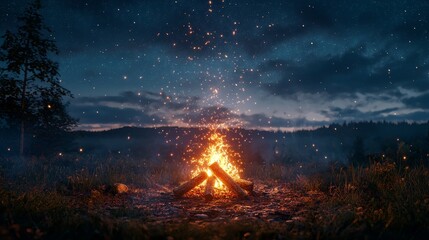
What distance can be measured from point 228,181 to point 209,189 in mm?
842

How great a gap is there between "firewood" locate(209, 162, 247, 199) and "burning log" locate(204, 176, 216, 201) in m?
0.26

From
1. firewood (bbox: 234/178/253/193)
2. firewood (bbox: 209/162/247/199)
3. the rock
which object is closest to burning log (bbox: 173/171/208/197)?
firewood (bbox: 209/162/247/199)

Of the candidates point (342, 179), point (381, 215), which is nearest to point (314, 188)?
point (342, 179)

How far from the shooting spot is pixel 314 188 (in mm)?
10703

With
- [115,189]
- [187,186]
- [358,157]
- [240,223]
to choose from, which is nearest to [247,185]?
[187,186]

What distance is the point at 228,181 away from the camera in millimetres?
10781

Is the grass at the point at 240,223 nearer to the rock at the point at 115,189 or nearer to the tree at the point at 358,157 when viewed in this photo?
the rock at the point at 115,189

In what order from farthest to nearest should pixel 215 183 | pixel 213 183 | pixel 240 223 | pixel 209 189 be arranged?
pixel 215 183
pixel 213 183
pixel 209 189
pixel 240 223

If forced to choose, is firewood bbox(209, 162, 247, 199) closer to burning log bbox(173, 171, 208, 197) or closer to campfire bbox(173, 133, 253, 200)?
campfire bbox(173, 133, 253, 200)

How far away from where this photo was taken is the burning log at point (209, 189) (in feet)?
32.3

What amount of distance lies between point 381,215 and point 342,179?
533cm

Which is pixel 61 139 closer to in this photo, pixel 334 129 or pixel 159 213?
pixel 159 213

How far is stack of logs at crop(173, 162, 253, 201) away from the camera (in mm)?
10203

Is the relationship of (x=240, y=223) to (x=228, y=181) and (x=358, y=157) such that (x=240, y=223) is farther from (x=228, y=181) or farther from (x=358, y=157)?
(x=358, y=157)
